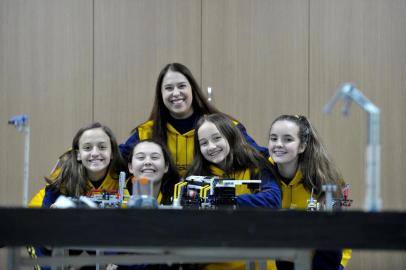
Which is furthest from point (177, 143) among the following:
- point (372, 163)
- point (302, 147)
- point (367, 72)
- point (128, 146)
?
point (372, 163)

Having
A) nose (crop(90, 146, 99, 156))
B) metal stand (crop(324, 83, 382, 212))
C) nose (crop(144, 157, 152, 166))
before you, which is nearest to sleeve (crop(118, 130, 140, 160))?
nose (crop(90, 146, 99, 156))

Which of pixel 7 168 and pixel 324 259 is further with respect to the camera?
pixel 7 168

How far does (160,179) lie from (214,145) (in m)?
0.29

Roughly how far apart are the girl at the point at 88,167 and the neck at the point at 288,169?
0.74m

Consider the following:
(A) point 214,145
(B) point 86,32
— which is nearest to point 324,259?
(A) point 214,145

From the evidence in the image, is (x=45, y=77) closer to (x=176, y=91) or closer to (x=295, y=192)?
(x=176, y=91)

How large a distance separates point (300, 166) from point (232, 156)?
320 mm

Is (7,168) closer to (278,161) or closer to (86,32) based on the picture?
(86,32)

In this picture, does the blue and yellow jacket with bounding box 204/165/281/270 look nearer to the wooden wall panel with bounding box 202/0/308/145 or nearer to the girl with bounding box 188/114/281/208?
the girl with bounding box 188/114/281/208

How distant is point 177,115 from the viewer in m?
3.40

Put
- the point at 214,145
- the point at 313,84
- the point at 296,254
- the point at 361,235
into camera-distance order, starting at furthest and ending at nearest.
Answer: the point at 313,84, the point at 214,145, the point at 296,254, the point at 361,235

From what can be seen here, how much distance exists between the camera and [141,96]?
4.73 m

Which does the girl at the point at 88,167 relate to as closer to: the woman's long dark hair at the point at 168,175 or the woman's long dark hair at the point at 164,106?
the woman's long dark hair at the point at 168,175

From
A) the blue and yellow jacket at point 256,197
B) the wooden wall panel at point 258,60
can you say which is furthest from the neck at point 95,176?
the wooden wall panel at point 258,60
